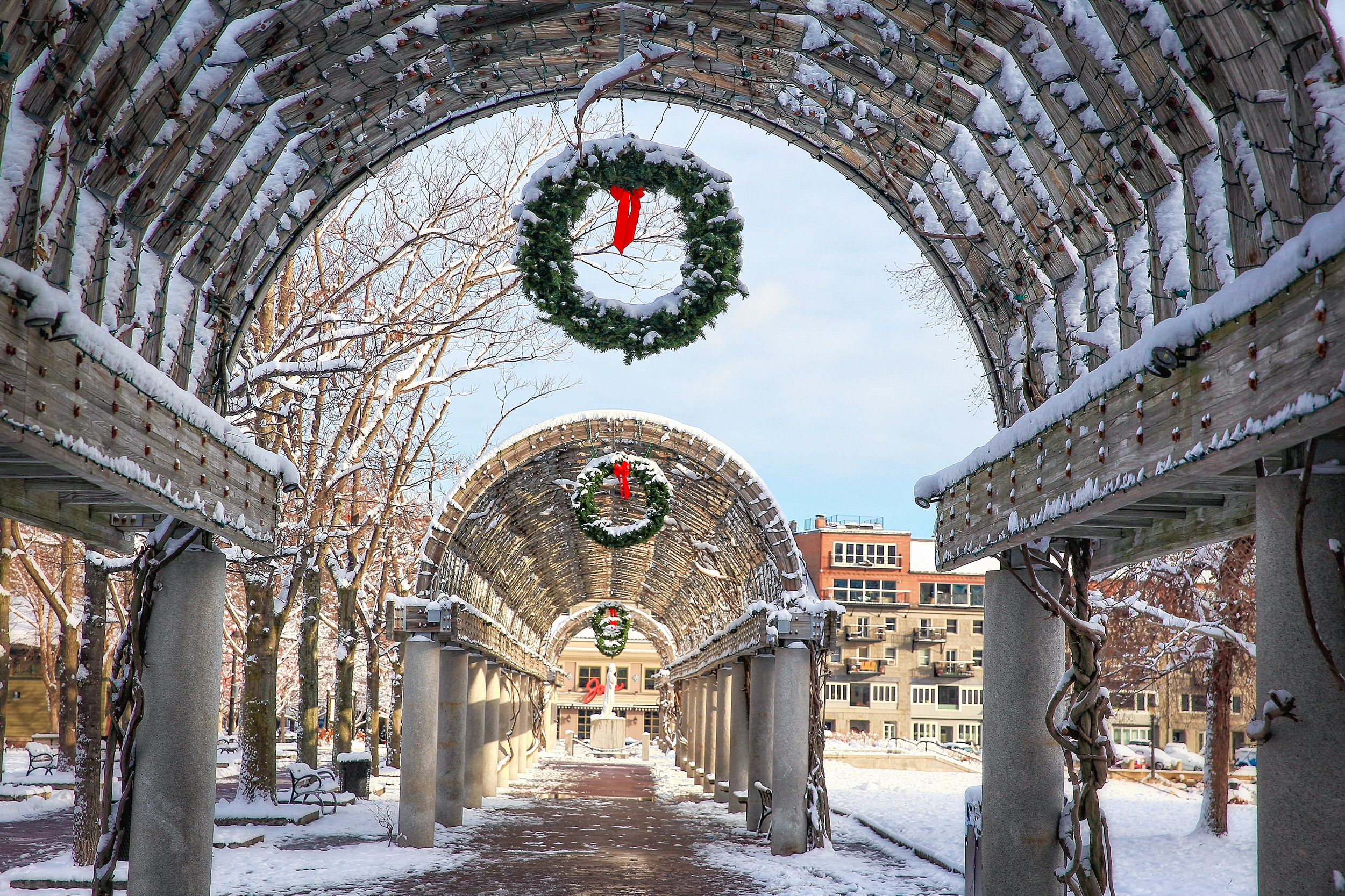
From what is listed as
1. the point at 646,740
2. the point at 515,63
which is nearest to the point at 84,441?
the point at 515,63

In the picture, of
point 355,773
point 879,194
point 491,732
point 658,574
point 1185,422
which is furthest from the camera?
point 658,574

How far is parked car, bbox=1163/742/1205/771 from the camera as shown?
1598 inches

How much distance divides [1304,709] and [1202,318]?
141 centimetres

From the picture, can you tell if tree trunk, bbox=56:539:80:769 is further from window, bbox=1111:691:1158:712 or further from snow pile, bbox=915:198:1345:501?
window, bbox=1111:691:1158:712

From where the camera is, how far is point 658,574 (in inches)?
1312

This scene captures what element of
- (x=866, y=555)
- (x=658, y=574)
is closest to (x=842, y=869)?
(x=658, y=574)

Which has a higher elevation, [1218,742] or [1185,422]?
[1185,422]

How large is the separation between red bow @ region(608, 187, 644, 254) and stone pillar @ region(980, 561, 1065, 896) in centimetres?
334

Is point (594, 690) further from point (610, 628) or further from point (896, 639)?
point (610, 628)

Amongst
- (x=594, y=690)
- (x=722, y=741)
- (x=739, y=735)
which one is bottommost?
(x=594, y=690)

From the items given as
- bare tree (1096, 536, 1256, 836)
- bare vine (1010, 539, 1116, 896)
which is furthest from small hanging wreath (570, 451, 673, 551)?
bare vine (1010, 539, 1116, 896)

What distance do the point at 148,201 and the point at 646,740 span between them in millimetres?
45868

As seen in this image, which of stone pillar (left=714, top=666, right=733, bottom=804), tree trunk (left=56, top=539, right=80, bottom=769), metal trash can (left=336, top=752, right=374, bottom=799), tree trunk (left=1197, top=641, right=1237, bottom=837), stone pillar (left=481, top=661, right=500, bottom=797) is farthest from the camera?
stone pillar (left=714, top=666, right=733, bottom=804)

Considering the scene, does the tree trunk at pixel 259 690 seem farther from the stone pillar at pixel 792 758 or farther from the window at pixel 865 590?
the window at pixel 865 590
